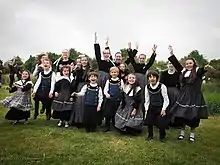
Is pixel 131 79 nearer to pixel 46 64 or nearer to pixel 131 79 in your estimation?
pixel 131 79

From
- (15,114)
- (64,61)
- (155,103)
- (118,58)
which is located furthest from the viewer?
(118,58)

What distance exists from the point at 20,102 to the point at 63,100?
1095 millimetres

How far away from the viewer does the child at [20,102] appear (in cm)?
973

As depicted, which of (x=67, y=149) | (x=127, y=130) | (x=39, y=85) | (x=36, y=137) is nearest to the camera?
(x=67, y=149)

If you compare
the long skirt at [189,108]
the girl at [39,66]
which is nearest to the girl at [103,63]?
the girl at [39,66]

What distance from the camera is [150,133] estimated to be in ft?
29.1

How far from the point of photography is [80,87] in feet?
32.6

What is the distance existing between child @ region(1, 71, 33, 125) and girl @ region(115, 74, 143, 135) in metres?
2.38

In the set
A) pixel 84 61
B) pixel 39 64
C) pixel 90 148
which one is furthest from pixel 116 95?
pixel 39 64

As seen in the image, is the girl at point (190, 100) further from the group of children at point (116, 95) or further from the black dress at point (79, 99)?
the black dress at point (79, 99)

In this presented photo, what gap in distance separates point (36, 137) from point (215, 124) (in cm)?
667

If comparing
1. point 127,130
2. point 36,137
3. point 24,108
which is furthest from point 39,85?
point 127,130

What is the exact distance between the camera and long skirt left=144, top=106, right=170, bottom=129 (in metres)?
8.77

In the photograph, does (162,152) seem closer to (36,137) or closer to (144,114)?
(144,114)
